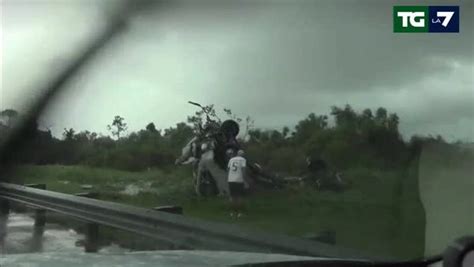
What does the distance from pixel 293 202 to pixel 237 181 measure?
1.02 ft

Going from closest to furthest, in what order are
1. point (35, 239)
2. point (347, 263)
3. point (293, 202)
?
point (347, 263) < point (293, 202) < point (35, 239)

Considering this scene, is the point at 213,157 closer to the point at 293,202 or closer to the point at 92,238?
the point at 293,202

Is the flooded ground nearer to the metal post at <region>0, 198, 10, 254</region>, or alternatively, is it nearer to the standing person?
the metal post at <region>0, 198, 10, 254</region>

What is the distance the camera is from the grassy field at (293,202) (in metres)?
3.89

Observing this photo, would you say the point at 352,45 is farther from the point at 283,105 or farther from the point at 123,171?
the point at 123,171

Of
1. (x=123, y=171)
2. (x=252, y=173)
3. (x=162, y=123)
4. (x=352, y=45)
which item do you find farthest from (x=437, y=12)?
(x=123, y=171)

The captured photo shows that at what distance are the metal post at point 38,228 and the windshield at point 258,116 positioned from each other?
3cm

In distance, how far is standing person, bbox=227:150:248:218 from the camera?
12.6ft

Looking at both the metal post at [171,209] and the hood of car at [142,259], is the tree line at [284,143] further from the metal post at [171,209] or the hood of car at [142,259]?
the hood of car at [142,259]

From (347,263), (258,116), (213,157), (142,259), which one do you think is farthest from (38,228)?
(347,263)

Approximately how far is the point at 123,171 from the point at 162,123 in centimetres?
34

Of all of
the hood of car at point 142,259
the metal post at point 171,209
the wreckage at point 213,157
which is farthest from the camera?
the metal post at point 171,209

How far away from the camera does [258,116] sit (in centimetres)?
387

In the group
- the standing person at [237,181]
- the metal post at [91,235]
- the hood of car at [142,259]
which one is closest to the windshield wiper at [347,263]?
the hood of car at [142,259]
